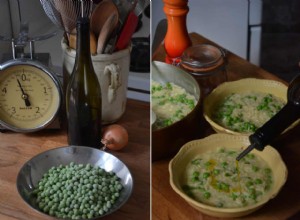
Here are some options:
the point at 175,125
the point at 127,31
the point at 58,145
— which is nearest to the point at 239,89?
the point at 175,125

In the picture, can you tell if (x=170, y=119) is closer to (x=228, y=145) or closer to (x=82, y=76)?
(x=228, y=145)

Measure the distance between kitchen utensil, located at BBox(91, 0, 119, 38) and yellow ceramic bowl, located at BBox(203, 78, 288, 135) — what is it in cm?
23

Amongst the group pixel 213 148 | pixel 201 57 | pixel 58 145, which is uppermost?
pixel 201 57

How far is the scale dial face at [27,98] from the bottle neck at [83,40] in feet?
0.26

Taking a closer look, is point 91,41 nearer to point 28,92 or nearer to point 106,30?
point 106,30

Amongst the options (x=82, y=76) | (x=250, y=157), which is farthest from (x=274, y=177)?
(x=82, y=76)

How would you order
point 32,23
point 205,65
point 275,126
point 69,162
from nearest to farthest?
point 275,126
point 205,65
point 69,162
point 32,23

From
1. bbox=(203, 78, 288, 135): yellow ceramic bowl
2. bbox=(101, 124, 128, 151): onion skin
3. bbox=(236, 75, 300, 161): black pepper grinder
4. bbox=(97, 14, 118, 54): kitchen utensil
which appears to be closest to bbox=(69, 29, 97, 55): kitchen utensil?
bbox=(97, 14, 118, 54): kitchen utensil

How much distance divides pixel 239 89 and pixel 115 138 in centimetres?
25

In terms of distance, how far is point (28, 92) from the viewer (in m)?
0.95

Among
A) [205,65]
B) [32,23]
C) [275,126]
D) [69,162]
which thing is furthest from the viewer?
[32,23]

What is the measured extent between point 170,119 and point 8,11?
20.1 inches

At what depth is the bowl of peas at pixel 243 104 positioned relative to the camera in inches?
29.3

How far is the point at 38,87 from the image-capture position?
94cm
